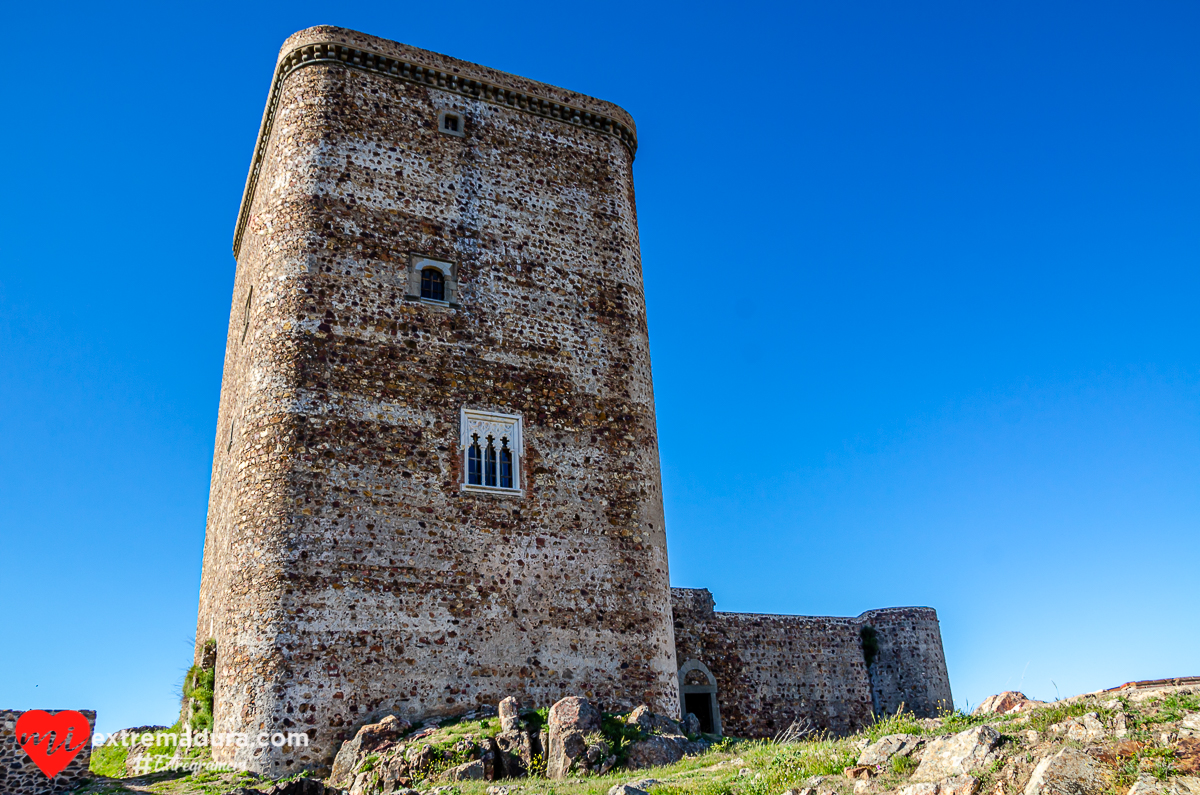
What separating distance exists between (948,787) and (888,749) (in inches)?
53.6

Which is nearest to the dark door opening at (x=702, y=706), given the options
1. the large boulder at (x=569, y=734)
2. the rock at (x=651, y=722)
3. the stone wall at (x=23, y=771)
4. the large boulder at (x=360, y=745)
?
the rock at (x=651, y=722)

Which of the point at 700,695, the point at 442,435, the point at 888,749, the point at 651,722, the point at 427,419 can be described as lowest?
the point at 888,749

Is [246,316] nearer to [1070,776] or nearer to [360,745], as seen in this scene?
[360,745]

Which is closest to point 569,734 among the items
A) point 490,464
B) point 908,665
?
point 490,464

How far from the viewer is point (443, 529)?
15156 mm

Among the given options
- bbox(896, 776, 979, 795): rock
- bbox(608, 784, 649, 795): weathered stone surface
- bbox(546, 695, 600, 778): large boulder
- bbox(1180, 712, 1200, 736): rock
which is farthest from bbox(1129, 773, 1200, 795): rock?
bbox(546, 695, 600, 778): large boulder

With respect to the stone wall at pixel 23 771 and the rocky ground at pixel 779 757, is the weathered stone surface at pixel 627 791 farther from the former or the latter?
the stone wall at pixel 23 771

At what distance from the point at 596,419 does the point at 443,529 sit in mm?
3585

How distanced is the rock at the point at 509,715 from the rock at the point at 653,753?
166 cm

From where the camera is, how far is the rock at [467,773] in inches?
471

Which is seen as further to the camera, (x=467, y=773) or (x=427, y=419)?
(x=427, y=419)

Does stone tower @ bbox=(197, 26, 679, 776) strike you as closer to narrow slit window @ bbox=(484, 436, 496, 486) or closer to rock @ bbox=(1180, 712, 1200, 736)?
narrow slit window @ bbox=(484, 436, 496, 486)

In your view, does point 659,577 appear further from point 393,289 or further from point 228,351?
point 228,351

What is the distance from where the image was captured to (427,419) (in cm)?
1577
